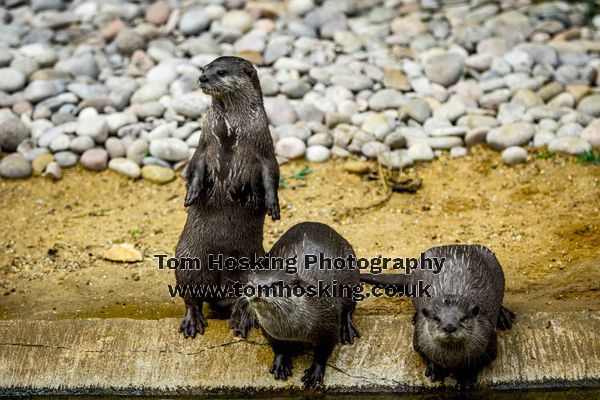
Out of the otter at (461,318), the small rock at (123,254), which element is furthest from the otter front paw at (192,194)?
the small rock at (123,254)

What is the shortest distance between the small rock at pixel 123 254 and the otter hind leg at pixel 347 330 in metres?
1.74

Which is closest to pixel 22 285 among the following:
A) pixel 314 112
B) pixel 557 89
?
pixel 314 112

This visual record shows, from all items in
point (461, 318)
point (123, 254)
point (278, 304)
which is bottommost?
point (123, 254)

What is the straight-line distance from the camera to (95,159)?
704 cm

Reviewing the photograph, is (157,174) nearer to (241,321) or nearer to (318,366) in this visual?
(241,321)

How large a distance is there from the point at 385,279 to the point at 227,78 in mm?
1396

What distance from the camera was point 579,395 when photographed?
13.8 ft

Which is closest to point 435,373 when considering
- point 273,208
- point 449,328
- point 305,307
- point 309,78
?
point 449,328

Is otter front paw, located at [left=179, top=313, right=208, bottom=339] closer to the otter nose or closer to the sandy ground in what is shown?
the sandy ground

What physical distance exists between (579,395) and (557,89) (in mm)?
3897

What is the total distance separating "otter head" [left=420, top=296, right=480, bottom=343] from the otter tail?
26.5 inches

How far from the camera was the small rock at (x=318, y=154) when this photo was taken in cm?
703

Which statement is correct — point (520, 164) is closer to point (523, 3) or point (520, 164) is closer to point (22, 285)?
point (523, 3)

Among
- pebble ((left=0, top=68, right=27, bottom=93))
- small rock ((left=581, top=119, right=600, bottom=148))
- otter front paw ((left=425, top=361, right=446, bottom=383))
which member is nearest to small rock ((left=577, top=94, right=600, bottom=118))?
small rock ((left=581, top=119, right=600, bottom=148))
